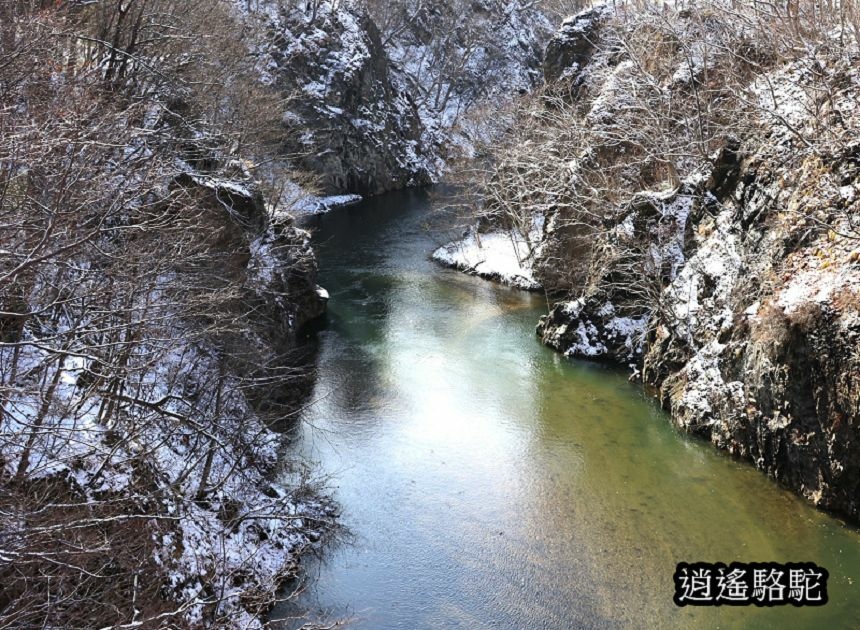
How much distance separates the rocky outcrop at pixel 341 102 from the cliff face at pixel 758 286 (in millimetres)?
27112

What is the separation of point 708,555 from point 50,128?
11717 mm

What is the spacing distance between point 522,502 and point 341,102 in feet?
141

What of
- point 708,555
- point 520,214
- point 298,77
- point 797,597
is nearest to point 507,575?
point 708,555

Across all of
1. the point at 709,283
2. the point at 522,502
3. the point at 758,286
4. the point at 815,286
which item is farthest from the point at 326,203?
the point at 815,286

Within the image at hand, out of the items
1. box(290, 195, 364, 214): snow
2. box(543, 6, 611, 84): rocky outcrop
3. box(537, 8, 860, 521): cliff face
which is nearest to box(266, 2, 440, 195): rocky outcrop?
box(290, 195, 364, 214): snow

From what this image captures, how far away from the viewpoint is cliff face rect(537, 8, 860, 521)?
11.7m

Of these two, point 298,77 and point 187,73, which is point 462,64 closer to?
point 298,77

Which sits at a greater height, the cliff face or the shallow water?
the cliff face

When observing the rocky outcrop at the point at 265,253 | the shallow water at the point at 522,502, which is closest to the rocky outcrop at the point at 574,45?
the rocky outcrop at the point at 265,253

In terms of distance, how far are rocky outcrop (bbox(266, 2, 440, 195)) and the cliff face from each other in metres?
27.1

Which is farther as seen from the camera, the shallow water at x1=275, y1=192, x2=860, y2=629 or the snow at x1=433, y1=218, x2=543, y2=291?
the snow at x1=433, y1=218, x2=543, y2=291

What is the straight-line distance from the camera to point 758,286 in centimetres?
1451

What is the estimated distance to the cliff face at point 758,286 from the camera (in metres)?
11.7

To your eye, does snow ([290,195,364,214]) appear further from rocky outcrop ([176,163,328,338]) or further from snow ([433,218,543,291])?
rocky outcrop ([176,163,328,338])
